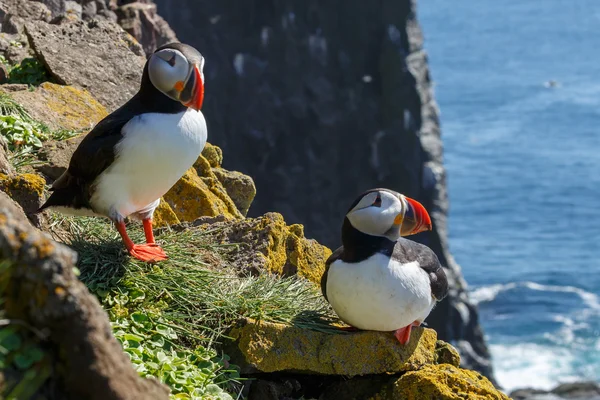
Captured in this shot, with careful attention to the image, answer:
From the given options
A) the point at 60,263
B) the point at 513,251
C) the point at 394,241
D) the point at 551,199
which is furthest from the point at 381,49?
the point at 60,263

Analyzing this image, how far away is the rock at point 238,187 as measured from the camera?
10.4 meters

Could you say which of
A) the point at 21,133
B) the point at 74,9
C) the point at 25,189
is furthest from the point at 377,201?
the point at 74,9

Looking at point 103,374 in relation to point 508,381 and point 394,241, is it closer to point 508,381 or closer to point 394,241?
point 394,241

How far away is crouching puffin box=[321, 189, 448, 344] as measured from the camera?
630 cm

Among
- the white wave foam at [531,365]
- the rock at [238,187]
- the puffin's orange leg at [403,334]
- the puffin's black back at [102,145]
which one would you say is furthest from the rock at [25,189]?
the white wave foam at [531,365]

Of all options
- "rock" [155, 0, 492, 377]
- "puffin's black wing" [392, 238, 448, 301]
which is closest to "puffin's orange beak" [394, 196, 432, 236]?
"puffin's black wing" [392, 238, 448, 301]

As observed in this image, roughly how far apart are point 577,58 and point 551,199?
35.7m

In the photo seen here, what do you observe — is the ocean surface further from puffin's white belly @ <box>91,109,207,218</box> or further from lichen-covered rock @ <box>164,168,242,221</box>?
puffin's white belly @ <box>91,109,207,218</box>

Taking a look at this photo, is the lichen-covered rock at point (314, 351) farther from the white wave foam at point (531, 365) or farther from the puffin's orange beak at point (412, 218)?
the white wave foam at point (531, 365)

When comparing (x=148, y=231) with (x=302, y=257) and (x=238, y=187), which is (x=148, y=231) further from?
(x=238, y=187)

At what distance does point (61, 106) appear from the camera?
30.7 ft

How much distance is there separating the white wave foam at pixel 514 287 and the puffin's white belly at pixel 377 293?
37412 mm

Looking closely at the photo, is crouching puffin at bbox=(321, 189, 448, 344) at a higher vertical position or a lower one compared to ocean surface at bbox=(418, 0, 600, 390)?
higher

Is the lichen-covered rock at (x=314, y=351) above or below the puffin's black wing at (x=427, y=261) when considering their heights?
below
